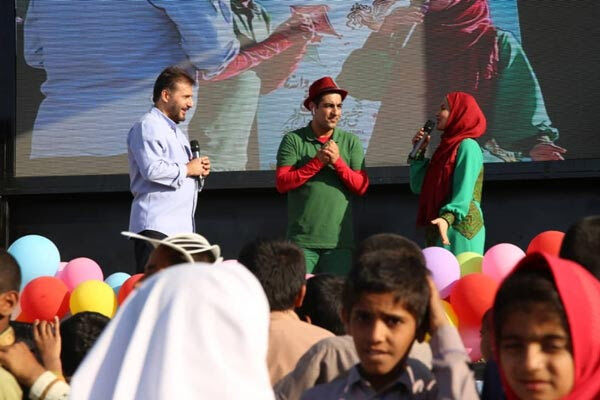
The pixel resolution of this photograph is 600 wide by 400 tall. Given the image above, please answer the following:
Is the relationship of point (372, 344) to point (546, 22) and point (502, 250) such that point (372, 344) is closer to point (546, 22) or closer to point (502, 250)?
point (502, 250)

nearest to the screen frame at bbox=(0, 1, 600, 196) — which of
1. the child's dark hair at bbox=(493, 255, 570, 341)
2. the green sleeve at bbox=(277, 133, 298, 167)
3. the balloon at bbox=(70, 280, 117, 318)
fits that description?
the green sleeve at bbox=(277, 133, 298, 167)

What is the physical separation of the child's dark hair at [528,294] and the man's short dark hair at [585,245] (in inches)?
24.4

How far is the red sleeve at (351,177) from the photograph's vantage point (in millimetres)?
5746

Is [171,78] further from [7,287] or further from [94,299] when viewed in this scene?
[7,287]

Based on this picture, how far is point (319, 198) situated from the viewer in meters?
5.84

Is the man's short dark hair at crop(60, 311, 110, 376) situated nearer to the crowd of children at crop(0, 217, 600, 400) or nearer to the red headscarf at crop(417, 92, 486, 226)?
the crowd of children at crop(0, 217, 600, 400)

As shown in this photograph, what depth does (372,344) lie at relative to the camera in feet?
7.83

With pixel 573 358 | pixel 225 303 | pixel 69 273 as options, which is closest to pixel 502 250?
pixel 69 273

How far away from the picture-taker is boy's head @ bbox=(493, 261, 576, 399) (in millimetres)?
2098

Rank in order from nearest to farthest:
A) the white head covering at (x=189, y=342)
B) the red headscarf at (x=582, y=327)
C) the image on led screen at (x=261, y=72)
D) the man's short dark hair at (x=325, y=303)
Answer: the white head covering at (x=189, y=342) → the red headscarf at (x=582, y=327) → the man's short dark hair at (x=325, y=303) → the image on led screen at (x=261, y=72)

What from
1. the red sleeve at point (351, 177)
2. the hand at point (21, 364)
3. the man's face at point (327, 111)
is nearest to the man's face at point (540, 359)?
the hand at point (21, 364)

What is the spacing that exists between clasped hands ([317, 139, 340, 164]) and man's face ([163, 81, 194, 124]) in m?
0.72

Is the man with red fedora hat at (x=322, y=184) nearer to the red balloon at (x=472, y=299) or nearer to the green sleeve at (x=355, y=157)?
the green sleeve at (x=355, y=157)

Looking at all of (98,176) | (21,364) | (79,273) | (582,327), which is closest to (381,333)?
(582,327)
